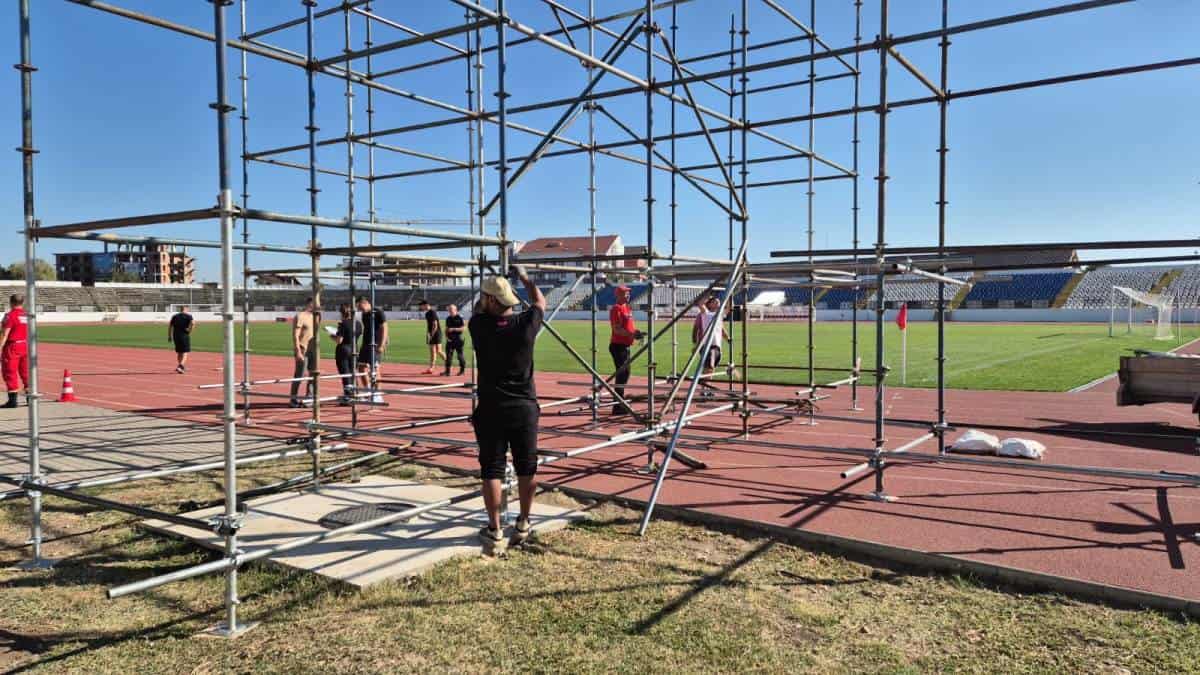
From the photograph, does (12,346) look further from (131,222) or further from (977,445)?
(977,445)

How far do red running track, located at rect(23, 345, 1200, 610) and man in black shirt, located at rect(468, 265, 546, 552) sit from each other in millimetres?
1394

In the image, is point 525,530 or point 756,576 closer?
point 756,576

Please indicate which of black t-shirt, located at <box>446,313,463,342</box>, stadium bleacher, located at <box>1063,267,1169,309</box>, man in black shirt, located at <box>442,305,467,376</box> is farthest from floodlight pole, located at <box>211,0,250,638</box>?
stadium bleacher, located at <box>1063,267,1169,309</box>

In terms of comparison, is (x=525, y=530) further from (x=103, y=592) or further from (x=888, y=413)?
(x=888, y=413)

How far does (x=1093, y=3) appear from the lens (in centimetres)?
657

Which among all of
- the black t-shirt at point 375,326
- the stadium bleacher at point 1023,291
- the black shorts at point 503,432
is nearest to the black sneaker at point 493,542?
the black shorts at point 503,432

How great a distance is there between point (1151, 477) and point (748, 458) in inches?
155

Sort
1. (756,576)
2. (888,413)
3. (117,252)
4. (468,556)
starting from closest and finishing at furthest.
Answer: (756,576) < (468,556) < (117,252) < (888,413)

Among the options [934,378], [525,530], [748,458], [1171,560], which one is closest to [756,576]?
[525,530]

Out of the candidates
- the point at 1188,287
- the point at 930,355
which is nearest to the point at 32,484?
the point at 930,355

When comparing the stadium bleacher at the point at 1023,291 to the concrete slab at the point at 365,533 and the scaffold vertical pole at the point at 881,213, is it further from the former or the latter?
the concrete slab at the point at 365,533

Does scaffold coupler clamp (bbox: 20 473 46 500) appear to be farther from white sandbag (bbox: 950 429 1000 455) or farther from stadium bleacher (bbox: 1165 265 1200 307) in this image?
stadium bleacher (bbox: 1165 265 1200 307)

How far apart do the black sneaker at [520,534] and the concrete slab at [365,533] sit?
26 cm

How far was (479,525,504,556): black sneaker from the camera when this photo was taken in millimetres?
5566
